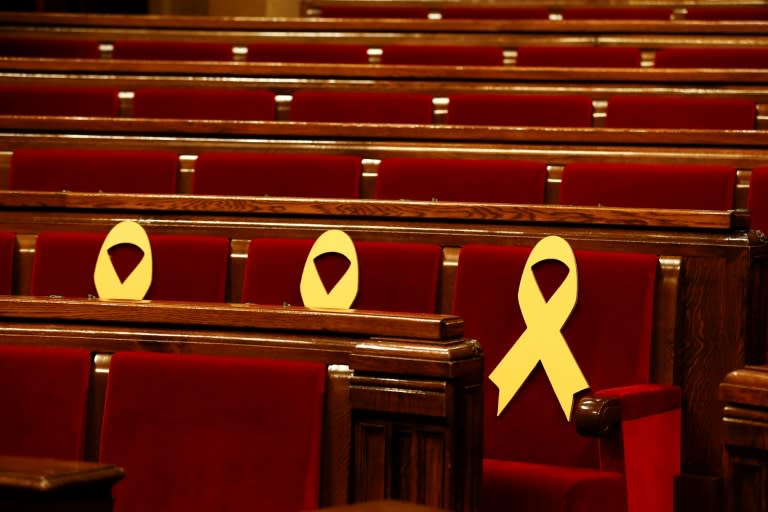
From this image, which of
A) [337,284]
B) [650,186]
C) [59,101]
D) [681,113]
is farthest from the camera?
[59,101]

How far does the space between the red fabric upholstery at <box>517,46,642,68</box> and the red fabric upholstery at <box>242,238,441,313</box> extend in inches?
19.8

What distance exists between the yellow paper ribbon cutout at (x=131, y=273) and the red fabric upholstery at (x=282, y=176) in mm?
126

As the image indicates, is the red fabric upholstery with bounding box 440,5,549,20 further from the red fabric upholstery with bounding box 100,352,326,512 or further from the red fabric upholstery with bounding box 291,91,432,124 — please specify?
the red fabric upholstery with bounding box 100,352,326,512

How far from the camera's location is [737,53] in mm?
908

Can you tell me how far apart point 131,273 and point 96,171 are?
170 mm

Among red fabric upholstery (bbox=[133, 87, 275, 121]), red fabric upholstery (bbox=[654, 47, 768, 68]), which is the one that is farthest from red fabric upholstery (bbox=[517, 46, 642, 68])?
red fabric upholstery (bbox=[133, 87, 275, 121])

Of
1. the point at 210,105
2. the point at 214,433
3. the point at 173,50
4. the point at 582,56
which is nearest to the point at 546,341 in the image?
the point at 214,433

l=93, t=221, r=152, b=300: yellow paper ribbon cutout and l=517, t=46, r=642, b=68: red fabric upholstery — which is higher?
l=517, t=46, r=642, b=68: red fabric upholstery

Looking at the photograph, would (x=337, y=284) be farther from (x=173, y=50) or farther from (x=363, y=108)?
(x=173, y=50)

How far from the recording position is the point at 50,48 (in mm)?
1057

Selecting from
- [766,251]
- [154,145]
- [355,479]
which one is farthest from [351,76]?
[355,479]

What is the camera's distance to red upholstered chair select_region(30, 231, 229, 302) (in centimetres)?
51

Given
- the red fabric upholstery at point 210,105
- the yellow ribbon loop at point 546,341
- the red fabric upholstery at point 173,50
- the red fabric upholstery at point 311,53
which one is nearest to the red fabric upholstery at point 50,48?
the red fabric upholstery at point 173,50

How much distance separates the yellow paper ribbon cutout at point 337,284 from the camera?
1.57 ft
